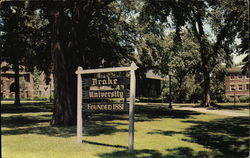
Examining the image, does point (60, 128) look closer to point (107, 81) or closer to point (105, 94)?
point (105, 94)

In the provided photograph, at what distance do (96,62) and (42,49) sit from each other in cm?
629

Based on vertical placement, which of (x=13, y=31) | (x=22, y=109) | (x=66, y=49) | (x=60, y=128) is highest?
(x=13, y=31)

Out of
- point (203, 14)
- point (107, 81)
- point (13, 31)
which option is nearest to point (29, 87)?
point (13, 31)

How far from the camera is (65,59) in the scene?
53.6 ft

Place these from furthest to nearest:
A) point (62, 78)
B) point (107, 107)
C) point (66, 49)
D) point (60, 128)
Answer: point (66, 49), point (62, 78), point (60, 128), point (107, 107)

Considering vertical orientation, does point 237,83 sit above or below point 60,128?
above

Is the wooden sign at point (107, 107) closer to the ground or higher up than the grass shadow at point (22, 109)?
higher up

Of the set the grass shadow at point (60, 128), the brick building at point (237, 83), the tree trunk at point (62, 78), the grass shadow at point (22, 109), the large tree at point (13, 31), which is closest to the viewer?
the grass shadow at point (60, 128)

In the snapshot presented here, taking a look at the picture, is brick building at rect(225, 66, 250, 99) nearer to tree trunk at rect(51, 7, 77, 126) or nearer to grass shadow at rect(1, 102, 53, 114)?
grass shadow at rect(1, 102, 53, 114)

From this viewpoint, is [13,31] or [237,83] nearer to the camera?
[13,31]

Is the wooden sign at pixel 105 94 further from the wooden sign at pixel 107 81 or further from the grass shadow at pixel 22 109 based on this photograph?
the grass shadow at pixel 22 109

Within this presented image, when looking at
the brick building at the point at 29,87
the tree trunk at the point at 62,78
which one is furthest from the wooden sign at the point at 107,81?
the brick building at the point at 29,87

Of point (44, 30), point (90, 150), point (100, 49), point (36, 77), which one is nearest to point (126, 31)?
point (100, 49)

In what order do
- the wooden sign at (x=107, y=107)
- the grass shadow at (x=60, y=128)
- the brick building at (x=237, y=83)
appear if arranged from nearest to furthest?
the wooden sign at (x=107, y=107), the grass shadow at (x=60, y=128), the brick building at (x=237, y=83)
